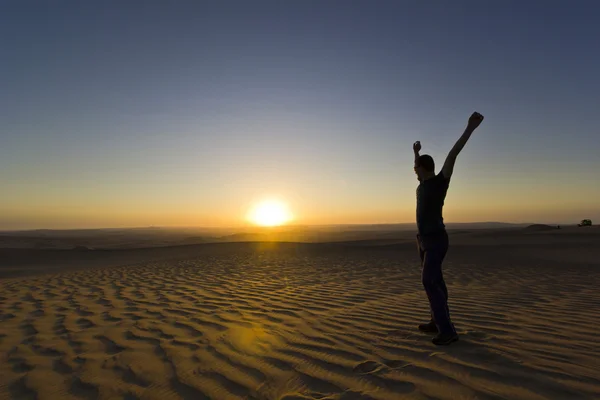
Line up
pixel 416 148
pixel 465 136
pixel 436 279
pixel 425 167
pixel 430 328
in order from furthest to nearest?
pixel 416 148 → pixel 430 328 → pixel 425 167 → pixel 436 279 → pixel 465 136

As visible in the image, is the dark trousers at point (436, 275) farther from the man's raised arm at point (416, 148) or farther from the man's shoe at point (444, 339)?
the man's raised arm at point (416, 148)

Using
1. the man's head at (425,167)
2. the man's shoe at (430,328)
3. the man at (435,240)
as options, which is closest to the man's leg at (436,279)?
the man at (435,240)

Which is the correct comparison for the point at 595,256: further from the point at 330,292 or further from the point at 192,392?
the point at 192,392

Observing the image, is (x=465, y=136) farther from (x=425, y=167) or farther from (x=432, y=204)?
(x=432, y=204)

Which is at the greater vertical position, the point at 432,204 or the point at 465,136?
the point at 465,136

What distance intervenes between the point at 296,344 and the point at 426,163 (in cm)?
247

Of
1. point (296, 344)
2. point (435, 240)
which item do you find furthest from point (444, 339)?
point (296, 344)

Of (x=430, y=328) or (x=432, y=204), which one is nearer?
(x=432, y=204)

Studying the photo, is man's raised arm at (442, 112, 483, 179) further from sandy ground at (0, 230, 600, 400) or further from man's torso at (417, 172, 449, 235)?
sandy ground at (0, 230, 600, 400)

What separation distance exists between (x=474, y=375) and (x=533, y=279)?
24.1ft

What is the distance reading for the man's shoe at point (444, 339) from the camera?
359 cm

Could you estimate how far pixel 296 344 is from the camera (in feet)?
12.4

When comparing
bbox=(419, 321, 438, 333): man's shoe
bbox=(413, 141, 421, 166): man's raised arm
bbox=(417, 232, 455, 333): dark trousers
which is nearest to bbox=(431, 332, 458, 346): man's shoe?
bbox=(417, 232, 455, 333): dark trousers

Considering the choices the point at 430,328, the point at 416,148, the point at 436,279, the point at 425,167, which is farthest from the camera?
the point at 416,148
